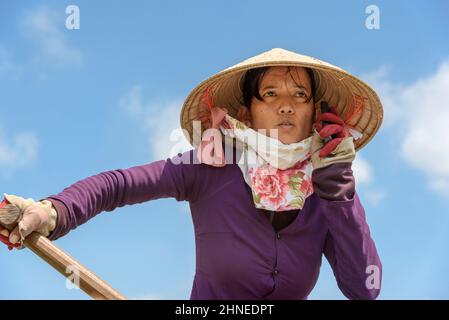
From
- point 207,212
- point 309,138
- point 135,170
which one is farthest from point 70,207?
point 309,138

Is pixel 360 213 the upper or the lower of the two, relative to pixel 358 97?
lower

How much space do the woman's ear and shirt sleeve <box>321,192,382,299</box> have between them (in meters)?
0.64

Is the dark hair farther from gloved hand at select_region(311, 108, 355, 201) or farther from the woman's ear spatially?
gloved hand at select_region(311, 108, 355, 201)

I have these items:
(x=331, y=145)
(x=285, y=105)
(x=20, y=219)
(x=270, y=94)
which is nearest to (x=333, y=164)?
(x=331, y=145)

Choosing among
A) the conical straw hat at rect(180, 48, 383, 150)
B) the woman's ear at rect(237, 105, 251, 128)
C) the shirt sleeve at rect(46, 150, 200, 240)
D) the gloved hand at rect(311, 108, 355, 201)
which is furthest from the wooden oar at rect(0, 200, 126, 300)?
the woman's ear at rect(237, 105, 251, 128)

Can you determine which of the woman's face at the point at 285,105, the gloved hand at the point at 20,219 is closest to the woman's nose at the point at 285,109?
the woman's face at the point at 285,105

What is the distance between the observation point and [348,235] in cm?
286

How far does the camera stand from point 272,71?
3.20 m

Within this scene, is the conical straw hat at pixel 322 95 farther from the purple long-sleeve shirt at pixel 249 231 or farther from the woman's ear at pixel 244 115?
the purple long-sleeve shirt at pixel 249 231

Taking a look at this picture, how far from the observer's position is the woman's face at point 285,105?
10.1 ft

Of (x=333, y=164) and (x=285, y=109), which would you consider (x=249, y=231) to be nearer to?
(x=333, y=164)
